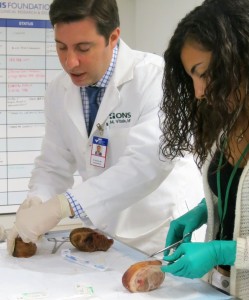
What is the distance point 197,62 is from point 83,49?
0.51 m

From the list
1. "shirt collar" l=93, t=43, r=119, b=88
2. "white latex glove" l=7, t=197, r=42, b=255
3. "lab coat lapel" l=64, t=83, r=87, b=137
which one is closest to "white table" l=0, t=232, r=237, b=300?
"white latex glove" l=7, t=197, r=42, b=255

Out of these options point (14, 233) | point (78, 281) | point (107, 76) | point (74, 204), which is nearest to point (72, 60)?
point (107, 76)

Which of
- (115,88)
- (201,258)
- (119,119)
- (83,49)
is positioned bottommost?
(201,258)

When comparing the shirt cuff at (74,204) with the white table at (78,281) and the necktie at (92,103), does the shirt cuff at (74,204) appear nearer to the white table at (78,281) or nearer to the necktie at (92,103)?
the white table at (78,281)

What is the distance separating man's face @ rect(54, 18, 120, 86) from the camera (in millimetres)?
1554

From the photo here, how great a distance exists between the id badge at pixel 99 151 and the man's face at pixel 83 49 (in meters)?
0.20

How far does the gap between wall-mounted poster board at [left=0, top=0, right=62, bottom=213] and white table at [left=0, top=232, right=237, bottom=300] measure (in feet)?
→ 4.47

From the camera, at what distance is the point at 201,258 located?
117 cm

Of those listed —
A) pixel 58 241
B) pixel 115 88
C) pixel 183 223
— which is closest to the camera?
pixel 183 223

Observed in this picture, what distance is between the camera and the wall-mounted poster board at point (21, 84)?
2723mm

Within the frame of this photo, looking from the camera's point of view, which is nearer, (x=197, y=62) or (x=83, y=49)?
(x=197, y=62)

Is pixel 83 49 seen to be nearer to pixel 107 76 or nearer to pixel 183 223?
pixel 107 76

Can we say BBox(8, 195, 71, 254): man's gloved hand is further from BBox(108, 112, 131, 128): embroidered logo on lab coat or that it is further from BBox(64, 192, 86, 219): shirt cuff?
BBox(108, 112, 131, 128): embroidered logo on lab coat

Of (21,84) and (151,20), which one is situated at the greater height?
(151,20)
